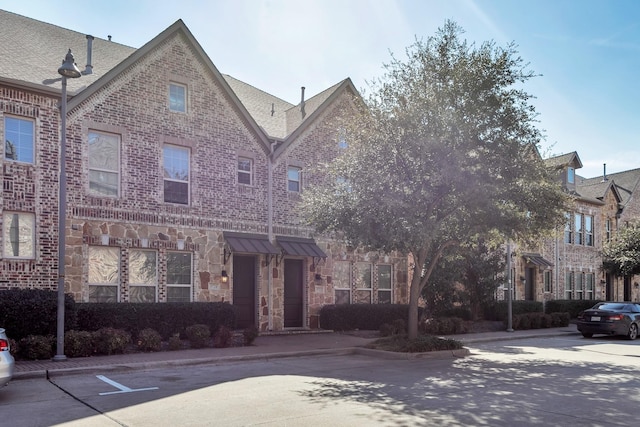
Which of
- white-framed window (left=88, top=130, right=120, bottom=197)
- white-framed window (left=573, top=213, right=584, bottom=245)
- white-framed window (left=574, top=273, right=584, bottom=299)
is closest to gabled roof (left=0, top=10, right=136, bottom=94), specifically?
white-framed window (left=88, top=130, right=120, bottom=197)

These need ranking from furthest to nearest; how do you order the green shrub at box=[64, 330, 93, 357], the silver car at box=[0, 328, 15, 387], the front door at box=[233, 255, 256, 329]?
the front door at box=[233, 255, 256, 329] < the green shrub at box=[64, 330, 93, 357] < the silver car at box=[0, 328, 15, 387]

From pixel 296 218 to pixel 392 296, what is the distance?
567cm

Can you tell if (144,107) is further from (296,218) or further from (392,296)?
(392,296)

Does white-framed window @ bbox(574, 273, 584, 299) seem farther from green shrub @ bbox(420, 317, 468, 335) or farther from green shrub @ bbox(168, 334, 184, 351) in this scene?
green shrub @ bbox(168, 334, 184, 351)

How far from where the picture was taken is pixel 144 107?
1742cm

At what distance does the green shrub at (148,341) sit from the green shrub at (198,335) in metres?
0.99

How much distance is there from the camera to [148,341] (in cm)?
1420

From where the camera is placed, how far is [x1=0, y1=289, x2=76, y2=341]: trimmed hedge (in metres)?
13.3

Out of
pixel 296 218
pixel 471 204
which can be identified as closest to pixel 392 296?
pixel 296 218

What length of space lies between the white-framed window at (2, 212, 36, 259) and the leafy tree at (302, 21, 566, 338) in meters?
7.92

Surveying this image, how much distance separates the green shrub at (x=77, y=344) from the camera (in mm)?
13078

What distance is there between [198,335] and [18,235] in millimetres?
Result: 5388

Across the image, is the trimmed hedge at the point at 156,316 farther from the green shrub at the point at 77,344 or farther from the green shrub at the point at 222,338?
the green shrub at the point at 77,344

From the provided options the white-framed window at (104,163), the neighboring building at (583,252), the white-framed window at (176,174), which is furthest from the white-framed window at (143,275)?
the neighboring building at (583,252)
